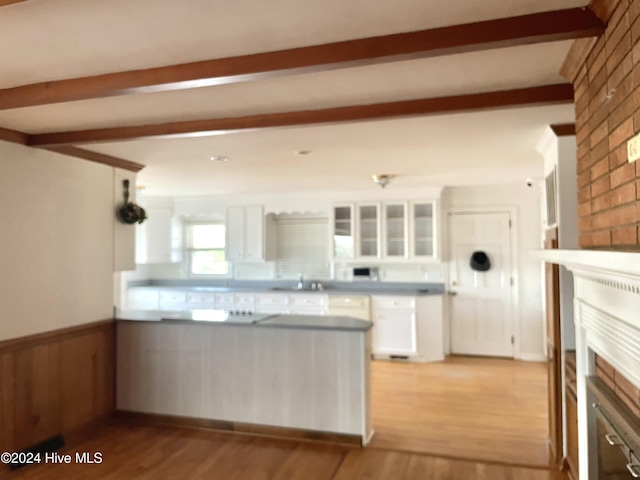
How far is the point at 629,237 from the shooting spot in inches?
60.6

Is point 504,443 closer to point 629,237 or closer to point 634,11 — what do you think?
point 629,237

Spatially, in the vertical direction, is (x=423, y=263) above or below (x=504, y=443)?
above

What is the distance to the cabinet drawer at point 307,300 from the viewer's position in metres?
6.33

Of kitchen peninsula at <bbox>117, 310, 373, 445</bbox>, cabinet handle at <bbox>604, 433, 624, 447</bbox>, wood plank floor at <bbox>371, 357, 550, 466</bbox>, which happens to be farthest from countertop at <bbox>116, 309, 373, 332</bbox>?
cabinet handle at <bbox>604, 433, 624, 447</bbox>

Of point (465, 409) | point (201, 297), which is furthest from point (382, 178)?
point (201, 297)

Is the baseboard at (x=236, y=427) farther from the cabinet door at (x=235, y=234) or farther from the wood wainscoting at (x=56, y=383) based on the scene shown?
the cabinet door at (x=235, y=234)

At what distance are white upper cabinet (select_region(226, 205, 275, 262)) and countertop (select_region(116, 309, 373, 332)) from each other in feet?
8.13

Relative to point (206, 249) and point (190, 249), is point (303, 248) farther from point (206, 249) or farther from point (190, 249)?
point (190, 249)

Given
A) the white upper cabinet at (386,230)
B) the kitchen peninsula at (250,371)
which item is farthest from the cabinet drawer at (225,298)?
the kitchen peninsula at (250,371)

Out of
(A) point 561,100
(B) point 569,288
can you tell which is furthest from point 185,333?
(A) point 561,100

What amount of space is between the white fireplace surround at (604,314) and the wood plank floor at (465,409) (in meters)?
1.42

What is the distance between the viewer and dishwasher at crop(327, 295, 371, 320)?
6.18 meters

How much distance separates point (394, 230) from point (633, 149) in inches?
196

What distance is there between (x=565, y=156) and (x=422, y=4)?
73.3 inches
